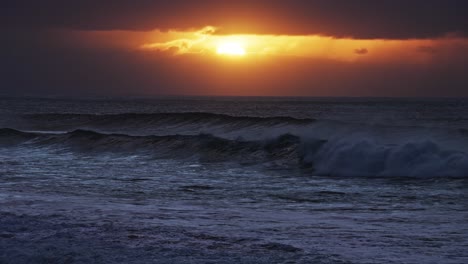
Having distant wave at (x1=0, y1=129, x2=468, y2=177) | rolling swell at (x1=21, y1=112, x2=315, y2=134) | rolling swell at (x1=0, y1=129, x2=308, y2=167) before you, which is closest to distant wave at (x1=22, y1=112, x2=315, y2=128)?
rolling swell at (x1=21, y1=112, x2=315, y2=134)

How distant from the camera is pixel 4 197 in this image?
11.1 metres

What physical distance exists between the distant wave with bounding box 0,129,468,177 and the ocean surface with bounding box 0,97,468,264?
5 centimetres

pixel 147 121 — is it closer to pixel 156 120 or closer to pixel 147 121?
pixel 147 121

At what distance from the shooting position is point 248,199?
11.4 m

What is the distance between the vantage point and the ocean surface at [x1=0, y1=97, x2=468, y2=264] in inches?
271

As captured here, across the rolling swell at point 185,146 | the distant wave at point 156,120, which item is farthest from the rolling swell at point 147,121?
the rolling swell at point 185,146

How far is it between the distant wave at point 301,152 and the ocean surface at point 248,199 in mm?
55

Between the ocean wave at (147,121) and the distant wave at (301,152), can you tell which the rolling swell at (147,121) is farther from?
the distant wave at (301,152)

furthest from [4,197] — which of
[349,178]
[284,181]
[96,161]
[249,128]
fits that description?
[249,128]

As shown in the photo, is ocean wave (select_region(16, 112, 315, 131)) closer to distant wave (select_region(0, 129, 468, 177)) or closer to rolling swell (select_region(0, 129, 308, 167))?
rolling swell (select_region(0, 129, 308, 167))

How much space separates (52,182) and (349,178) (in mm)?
6789

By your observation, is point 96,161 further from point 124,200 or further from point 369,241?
point 369,241

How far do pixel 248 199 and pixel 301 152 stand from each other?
903 centimetres

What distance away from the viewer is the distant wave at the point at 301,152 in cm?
1633
